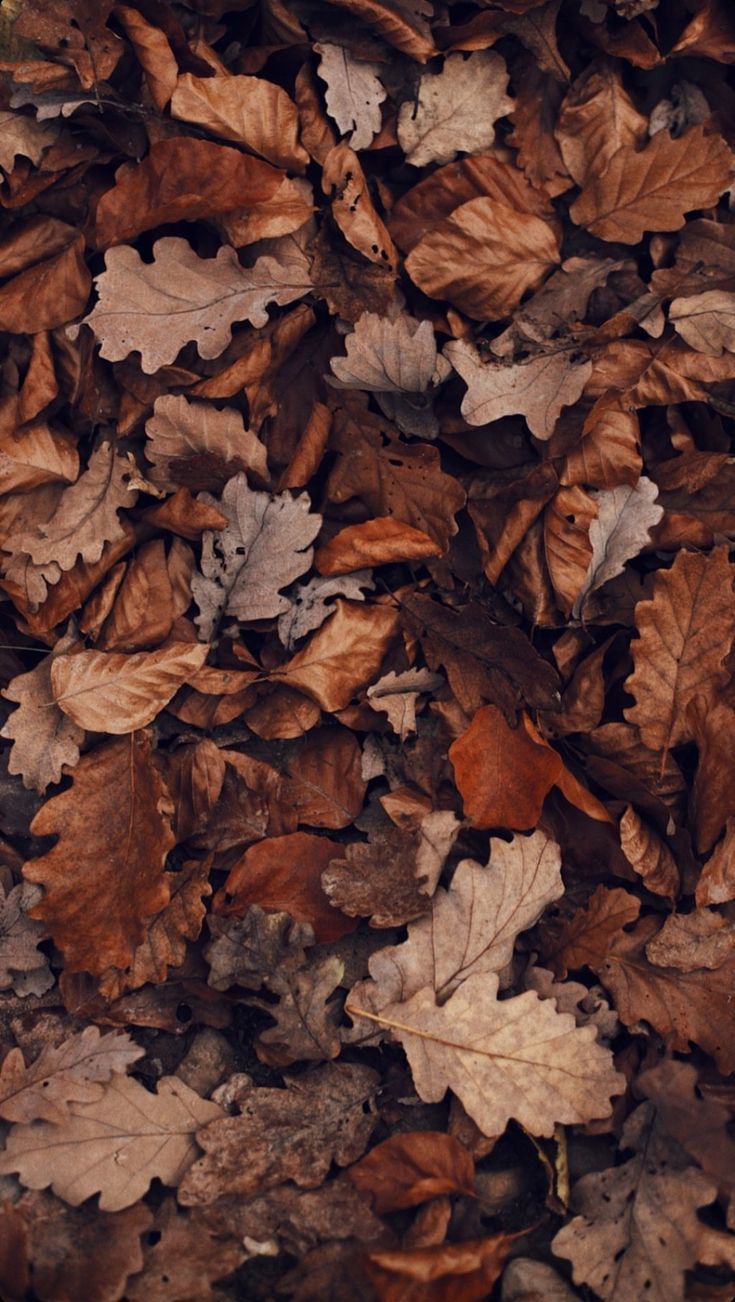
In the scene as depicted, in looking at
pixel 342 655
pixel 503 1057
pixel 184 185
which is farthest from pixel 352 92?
pixel 503 1057

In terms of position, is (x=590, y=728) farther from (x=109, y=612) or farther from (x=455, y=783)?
(x=109, y=612)

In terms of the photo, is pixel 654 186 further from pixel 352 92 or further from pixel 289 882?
pixel 289 882

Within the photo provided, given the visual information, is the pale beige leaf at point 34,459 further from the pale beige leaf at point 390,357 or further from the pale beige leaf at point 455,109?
the pale beige leaf at point 455,109

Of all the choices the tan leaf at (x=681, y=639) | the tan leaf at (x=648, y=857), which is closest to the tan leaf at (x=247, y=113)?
the tan leaf at (x=681, y=639)

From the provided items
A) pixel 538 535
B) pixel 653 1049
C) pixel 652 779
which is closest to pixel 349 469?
pixel 538 535

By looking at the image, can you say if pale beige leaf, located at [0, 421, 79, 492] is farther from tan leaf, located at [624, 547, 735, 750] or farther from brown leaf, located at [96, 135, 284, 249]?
tan leaf, located at [624, 547, 735, 750]

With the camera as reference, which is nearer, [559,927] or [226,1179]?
[226,1179]
